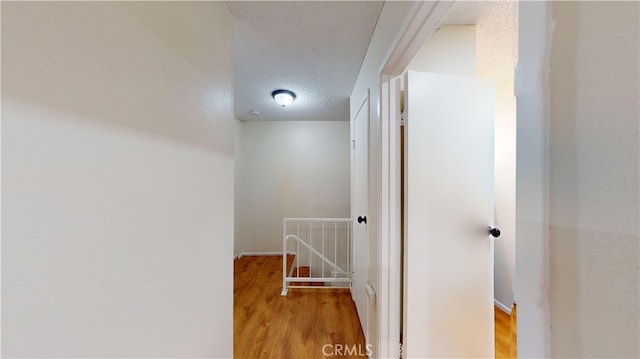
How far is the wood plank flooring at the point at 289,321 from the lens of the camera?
5.15ft

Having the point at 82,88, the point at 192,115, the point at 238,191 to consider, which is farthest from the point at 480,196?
the point at 238,191

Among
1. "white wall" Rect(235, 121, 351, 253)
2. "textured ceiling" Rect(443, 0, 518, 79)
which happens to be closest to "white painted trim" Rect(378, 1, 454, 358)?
"textured ceiling" Rect(443, 0, 518, 79)

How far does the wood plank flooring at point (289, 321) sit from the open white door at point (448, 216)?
711 mm

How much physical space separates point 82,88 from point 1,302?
44 cm

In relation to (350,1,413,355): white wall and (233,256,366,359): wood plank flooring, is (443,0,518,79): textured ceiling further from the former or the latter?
(233,256,366,359): wood plank flooring

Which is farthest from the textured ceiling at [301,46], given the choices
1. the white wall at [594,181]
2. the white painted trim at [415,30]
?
the white wall at [594,181]

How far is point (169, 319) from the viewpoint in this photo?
73 centimetres

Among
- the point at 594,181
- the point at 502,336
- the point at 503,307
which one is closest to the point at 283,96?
the point at 594,181

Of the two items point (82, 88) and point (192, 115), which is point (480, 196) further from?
point (82, 88)

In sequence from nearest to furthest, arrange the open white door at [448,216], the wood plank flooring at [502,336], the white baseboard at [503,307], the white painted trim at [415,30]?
1. the white painted trim at [415,30]
2. the open white door at [448,216]
3. the wood plank flooring at [502,336]
4. the white baseboard at [503,307]

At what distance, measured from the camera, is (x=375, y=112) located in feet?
4.55

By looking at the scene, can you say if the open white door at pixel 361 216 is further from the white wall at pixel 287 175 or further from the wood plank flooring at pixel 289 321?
the white wall at pixel 287 175

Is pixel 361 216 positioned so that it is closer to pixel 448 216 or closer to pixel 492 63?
pixel 448 216

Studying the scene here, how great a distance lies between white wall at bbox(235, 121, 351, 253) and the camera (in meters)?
3.54
